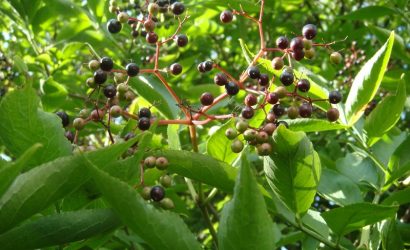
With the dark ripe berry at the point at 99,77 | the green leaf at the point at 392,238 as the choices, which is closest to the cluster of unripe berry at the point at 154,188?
the dark ripe berry at the point at 99,77

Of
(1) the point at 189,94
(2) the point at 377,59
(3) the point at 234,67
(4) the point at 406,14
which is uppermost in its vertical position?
(2) the point at 377,59

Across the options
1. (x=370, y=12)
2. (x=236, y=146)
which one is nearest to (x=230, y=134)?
(x=236, y=146)

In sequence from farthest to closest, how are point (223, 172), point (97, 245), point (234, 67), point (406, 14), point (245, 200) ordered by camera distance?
1. point (234, 67)
2. point (406, 14)
3. point (97, 245)
4. point (223, 172)
5. point (245, 200)

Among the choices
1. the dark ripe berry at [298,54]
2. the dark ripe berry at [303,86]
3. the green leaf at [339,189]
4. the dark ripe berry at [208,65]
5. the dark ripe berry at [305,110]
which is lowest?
the green leaf at [339,189]

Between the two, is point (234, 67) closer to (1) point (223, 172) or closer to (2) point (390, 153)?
(2) point (390, 153)

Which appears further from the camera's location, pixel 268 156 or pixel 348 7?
pixel 348 7

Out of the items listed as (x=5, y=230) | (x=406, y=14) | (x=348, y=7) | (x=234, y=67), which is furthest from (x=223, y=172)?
(x=348, y=7)

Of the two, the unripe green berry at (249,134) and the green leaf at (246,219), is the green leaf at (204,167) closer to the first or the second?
the unripe green berry at (249,134)
